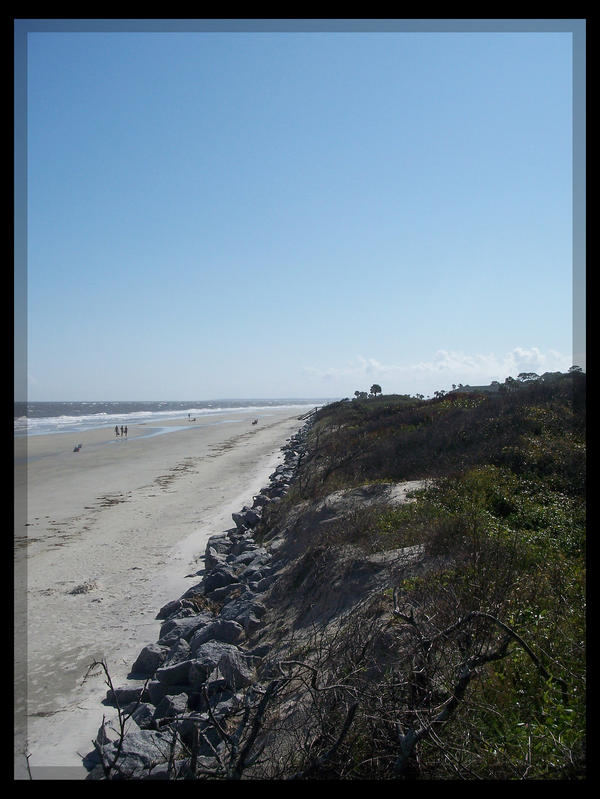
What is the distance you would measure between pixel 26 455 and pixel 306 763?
31635 millimetres

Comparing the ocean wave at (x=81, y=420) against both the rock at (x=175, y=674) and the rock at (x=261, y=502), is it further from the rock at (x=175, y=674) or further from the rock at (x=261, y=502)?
the rock at (x=175, y=674)

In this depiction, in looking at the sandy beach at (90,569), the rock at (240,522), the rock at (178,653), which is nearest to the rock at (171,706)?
the sandy beach at (90,569)

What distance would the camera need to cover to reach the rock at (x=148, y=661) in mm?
6012

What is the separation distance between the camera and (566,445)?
9.99 m

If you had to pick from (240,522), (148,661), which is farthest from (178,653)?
(240,522)

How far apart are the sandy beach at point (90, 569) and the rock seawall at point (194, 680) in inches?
16.4

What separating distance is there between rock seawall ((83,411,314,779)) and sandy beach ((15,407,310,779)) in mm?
416

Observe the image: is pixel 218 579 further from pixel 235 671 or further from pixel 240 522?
pixel 240 522

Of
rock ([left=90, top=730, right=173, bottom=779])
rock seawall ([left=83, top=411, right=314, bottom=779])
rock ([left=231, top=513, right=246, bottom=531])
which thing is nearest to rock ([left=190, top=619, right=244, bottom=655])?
rock seawall ([left=83, top=411, right=314, bottom=779])

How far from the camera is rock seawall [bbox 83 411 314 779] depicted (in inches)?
143

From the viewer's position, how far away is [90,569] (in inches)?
396
